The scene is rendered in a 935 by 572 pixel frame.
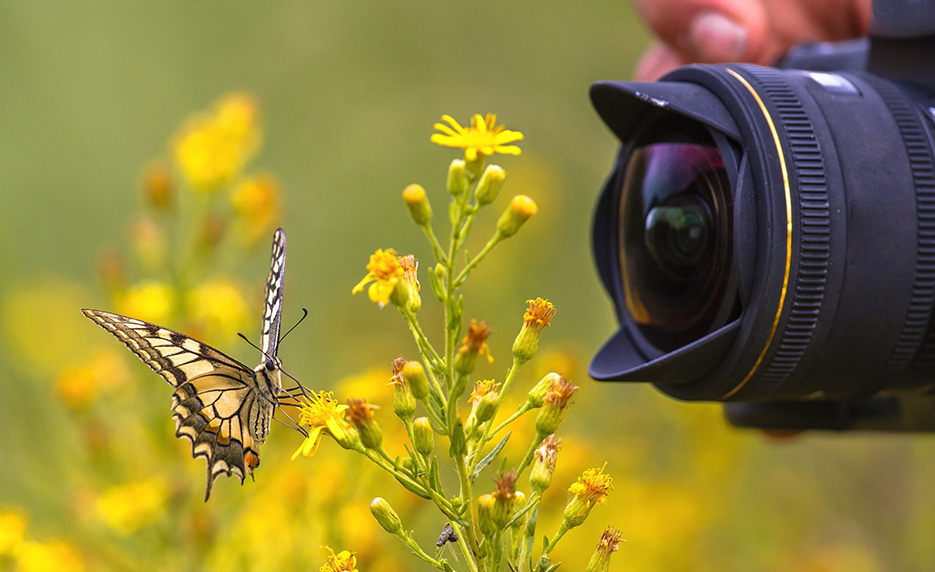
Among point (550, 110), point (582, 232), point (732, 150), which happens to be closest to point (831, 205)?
point (732, 150)

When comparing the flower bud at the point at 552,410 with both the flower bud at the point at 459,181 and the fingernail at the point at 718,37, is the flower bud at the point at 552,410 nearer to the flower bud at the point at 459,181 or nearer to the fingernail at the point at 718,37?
the flower bud at the point at 459,181

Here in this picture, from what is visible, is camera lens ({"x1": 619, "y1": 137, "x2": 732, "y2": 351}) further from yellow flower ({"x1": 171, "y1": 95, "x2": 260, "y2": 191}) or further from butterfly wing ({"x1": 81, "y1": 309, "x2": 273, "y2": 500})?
yellow flower ({"x1": 171, "y1": 95, "x2": 260, "y2": 191})

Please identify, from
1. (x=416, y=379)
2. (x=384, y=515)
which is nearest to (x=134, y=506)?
(x=384, y=515)

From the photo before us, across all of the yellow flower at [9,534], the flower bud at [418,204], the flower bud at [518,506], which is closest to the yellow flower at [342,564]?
the flower bud at [518,506]

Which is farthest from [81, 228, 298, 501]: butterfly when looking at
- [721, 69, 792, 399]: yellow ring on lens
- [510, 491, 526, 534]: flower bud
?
[721, 69, 792, 399]: yellow ring on lens

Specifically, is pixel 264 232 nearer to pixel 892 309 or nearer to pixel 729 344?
pixel 729 344
